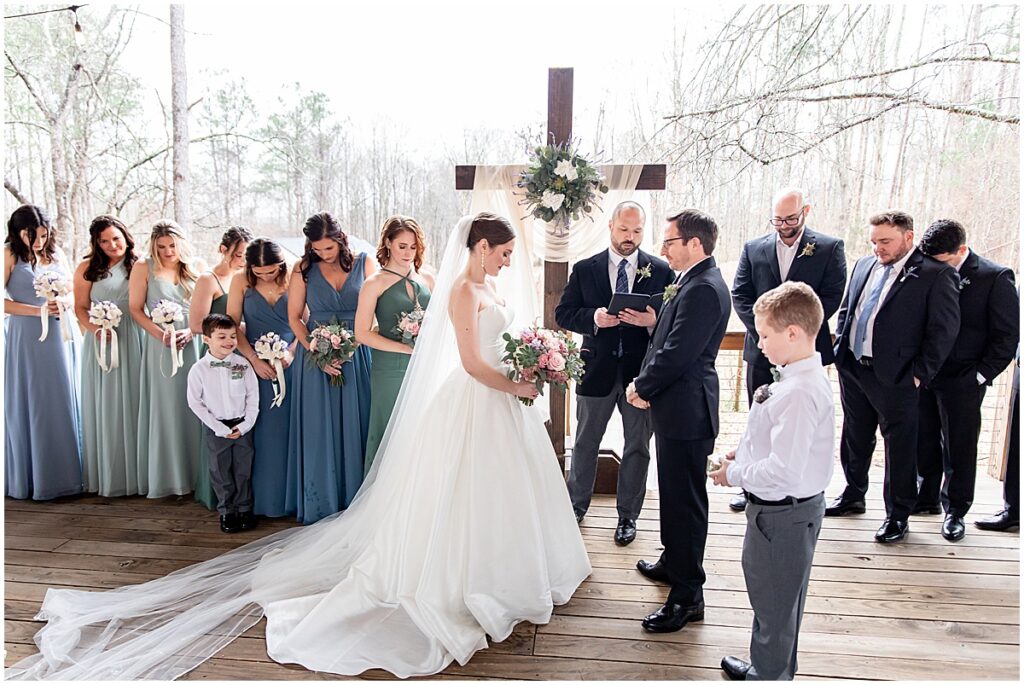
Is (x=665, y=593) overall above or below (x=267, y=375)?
below

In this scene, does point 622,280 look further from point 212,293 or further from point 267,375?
point 212,293

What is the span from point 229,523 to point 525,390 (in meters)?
2.15

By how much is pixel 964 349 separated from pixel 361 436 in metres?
3.66

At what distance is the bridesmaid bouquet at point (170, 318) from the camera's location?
4.01 meters

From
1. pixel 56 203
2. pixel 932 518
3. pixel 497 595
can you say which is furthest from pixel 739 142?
pixel 56 203

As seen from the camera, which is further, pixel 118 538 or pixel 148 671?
pixel 118 538

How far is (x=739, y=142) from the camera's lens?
18.0 feet

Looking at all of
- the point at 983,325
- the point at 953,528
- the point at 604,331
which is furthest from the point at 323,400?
the point at 983,325

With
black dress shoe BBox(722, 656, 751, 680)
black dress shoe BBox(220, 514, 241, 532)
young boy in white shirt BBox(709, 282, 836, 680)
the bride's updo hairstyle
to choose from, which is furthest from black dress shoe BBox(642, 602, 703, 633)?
black dress shoe BBox(220, 514, 241, 532)

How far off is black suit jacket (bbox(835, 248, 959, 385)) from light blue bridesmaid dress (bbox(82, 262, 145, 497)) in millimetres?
4671

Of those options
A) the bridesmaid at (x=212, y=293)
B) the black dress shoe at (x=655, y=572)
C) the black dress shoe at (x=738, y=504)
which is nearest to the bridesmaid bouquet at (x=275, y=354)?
the bridesmaid at (x=212, y=293)

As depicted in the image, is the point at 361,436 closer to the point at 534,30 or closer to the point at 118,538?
the point at 118,538

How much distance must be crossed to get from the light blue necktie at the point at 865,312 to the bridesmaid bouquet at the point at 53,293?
5.02 meters

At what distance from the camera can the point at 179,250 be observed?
13.9 ft
